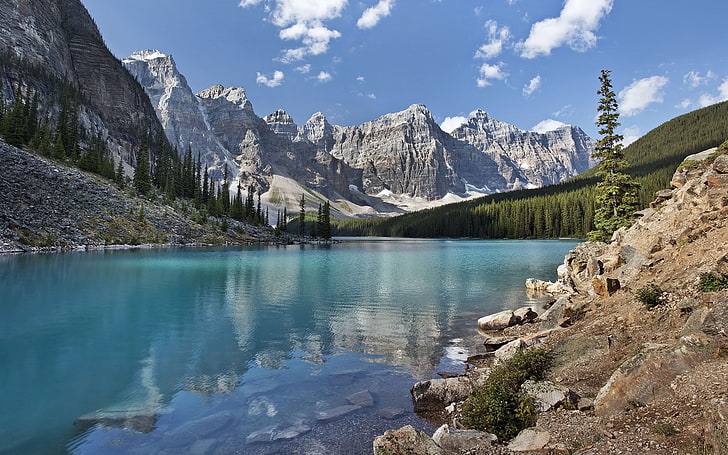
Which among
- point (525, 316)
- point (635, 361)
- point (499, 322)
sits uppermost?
point (635, 361)

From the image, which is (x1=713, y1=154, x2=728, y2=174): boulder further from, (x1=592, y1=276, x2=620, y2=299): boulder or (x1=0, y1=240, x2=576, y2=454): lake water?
(x1=0, y1=240, x2=576, y2=454): lake water

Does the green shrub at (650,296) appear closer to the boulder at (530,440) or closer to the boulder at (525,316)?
the boulder at (530,440)

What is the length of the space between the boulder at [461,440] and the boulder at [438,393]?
341 centimetres

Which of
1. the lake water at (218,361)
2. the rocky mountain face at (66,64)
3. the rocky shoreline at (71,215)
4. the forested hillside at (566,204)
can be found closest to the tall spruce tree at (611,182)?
the lake water at (218,361)

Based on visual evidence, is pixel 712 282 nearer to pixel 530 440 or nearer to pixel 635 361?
pixel 635 361

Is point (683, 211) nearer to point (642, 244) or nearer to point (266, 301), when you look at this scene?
point (642, 244)

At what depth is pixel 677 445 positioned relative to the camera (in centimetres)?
606

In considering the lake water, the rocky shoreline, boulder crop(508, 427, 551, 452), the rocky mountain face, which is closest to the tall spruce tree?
the lake water

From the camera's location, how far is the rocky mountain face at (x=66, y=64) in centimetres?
14150

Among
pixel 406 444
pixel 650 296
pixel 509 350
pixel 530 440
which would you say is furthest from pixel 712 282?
pixel 406 444

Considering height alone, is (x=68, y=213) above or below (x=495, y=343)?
above

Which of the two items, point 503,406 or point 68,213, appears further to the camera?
point 68,213

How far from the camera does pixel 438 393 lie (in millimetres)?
12141

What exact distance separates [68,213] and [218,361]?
A: 75.4m
